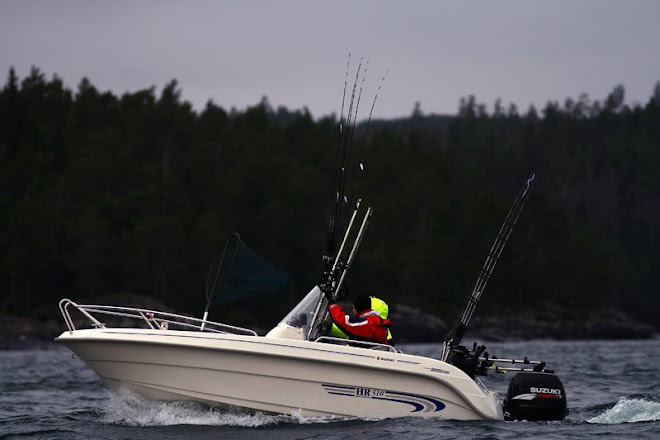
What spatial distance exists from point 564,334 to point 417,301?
11.5 metres

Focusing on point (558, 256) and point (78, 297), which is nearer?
point (78, 297)

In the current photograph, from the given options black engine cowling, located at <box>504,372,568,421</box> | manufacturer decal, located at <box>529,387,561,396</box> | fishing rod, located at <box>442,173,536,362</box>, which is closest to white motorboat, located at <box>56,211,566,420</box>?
fishing rod, located at <box>442,173,536,362</box>

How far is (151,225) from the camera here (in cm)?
5997

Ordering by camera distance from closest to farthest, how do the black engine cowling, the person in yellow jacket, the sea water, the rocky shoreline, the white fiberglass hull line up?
the sea water
the white fiberglass hull
the person in yellow jacket
the black engine cowling
the rocky shoreline

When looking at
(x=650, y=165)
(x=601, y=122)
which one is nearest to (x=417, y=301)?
(x=650, y=165)

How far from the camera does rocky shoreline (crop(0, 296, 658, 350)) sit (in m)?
53.0

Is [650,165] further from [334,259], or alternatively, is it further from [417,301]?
[334,259]

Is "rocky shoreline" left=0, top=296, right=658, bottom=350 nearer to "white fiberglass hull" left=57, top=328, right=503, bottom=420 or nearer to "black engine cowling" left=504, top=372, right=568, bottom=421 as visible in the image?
"white fiberglass hull" left=57, top=328, right=503, bottom=420

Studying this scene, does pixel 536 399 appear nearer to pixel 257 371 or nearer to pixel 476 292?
pixel 476 292

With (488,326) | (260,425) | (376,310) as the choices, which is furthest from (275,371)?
(488,326)

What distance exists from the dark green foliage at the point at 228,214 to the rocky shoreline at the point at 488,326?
4.62ft

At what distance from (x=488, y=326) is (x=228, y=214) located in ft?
59.5

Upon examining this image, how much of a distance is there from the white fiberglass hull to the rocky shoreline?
3869 centimetres

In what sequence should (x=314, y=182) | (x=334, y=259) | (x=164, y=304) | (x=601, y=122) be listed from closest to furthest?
(x=334, y=259), (x=164, y=304), (x=314, y=182), (x=601, y=122)
